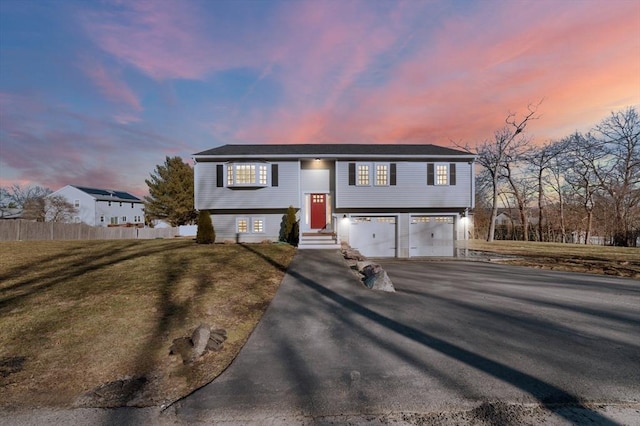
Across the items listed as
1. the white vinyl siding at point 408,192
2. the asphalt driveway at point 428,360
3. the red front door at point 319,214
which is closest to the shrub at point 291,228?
the red front door at point 319,214

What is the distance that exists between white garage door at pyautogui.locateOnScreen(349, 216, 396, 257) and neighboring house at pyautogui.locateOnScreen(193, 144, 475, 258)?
60 millimetres

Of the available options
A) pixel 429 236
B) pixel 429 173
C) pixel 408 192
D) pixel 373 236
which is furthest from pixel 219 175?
pixel 429 236

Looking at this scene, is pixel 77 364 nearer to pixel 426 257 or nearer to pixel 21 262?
pixel 21 262

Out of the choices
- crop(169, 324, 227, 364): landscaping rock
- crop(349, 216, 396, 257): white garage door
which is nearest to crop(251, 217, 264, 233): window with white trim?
crop(349, 216, 396, 257): white garage door

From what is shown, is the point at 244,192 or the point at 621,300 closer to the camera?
the point at 621,300

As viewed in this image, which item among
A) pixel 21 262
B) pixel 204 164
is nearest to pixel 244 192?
pixel 204 164

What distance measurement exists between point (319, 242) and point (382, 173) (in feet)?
19.3

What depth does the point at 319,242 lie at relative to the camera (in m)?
14.7

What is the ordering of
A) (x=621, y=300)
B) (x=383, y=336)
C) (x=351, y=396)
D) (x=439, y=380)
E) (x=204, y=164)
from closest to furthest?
(x=351, y=396)
(x=439, y=380)
(x=383, y=336)
(x=621, y=300)
(x=204, y=164)

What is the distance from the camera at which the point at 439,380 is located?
3492 millimetres

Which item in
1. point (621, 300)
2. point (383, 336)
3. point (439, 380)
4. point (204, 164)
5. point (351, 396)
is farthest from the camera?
point (204, 164)

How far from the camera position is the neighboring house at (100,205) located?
44.2 metres

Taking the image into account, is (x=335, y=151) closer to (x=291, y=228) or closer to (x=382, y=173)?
(x=382, y=173)

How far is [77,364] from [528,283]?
11.6m
